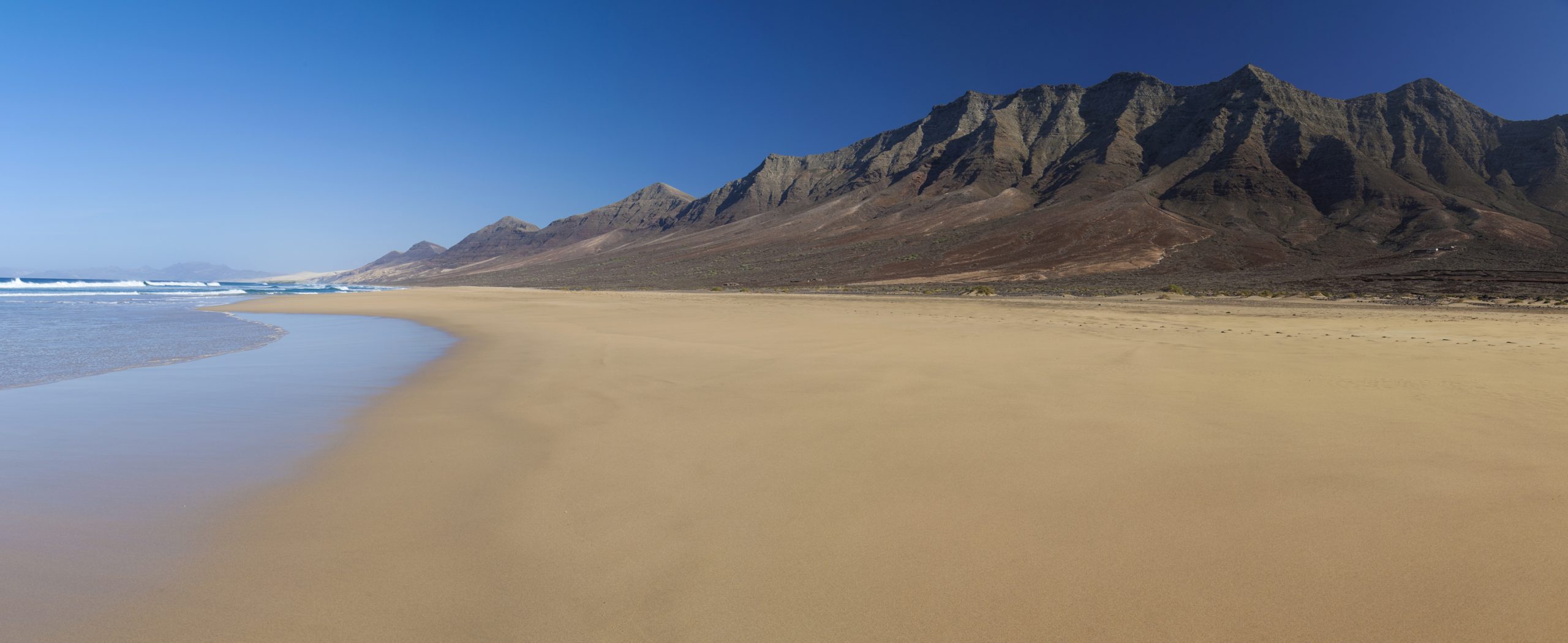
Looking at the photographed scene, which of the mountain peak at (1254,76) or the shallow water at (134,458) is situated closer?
the shallow water at (134,458)

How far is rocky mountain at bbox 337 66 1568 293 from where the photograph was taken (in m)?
66.5

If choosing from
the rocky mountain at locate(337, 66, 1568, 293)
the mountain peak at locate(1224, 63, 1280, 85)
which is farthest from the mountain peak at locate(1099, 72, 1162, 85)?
the mountain peak at locate(1224, 63, 1280, 85)

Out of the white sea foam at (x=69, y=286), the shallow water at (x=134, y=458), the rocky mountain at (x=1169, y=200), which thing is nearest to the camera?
the shallow water at (x=134, y=458)

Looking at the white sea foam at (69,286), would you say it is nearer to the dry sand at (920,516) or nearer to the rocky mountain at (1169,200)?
the rocky mountain at (1169,200)

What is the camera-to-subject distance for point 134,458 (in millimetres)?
5387

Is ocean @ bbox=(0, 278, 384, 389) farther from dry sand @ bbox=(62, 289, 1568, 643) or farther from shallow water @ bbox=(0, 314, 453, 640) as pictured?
dry sand @ bbox=(62, 289, 1568, 643)

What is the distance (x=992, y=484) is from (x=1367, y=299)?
35.0 m

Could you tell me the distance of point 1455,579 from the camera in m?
3.07

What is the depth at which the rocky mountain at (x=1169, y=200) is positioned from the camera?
2618 inches

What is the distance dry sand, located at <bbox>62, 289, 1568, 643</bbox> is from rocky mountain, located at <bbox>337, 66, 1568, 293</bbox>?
184 feet

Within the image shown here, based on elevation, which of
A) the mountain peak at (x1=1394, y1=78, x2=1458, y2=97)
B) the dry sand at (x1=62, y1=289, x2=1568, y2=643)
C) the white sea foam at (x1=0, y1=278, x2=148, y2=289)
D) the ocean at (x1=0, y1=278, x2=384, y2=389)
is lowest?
the dry sand at (x1=62, y1=289, x2=1568, y2=643)

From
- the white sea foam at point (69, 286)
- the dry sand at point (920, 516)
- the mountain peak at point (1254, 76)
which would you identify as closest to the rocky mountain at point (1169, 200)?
the mountain peak at point (1254, 76)

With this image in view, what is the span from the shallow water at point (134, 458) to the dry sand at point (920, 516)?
0.36m

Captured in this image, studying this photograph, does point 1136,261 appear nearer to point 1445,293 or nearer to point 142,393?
point 1445,293
